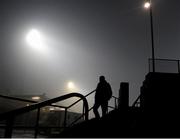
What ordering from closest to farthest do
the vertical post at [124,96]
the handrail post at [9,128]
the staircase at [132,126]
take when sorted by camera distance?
the handrail post at [9,128], the staircase at [132,126], the vertical post at [124,96]

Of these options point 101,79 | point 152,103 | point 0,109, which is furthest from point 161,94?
point 0,109

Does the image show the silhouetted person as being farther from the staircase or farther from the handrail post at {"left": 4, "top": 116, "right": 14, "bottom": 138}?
the handrail post at {"left": 4, "top": 116, "right": 14, "bottom": 138}

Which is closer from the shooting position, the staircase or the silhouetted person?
the staircase

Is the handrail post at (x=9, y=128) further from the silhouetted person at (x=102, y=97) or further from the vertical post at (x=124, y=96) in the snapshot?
the vertical post at (x=124, y=96)

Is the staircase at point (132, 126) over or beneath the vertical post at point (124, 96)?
beneath

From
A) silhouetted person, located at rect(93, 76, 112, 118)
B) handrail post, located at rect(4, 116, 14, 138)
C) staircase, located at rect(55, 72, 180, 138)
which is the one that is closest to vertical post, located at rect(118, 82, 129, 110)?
silhouetted person, located at rect(93, 76, 112, 118)

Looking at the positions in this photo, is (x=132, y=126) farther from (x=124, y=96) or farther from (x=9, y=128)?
(x=124, y=96)

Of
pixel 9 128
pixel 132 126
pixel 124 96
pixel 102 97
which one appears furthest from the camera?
pixel 124 96

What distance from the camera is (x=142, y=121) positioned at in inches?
198

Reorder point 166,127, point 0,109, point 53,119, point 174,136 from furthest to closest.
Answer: point 0,109
point 53,119
point 166,127
point 174,136

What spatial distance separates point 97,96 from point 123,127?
3.42 meters

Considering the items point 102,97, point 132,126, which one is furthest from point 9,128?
point 102,97

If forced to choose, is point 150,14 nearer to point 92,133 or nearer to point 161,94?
point 161,94

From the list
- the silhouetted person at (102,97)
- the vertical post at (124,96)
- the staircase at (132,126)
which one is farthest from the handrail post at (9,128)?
the vertical post at (124,96)
